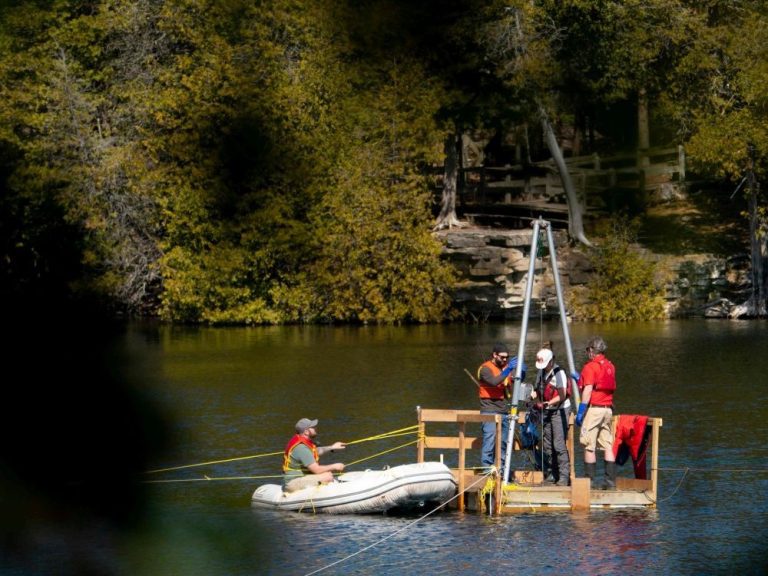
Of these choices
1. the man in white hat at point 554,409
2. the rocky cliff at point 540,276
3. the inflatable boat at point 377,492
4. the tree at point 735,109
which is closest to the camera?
the inflatable boat at point 377,492

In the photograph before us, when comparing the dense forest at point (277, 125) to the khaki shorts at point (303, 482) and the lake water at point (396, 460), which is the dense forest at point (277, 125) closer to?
the lake water at point (396, 460)

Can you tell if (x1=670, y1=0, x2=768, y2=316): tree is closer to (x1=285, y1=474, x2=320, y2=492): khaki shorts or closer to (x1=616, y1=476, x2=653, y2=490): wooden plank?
(x1=616, y1=476, x2=653, y2=490): wooden plank

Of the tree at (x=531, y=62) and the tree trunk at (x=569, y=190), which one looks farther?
the tree trunk at (x=569, y=190)

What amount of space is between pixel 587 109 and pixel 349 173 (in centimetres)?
1074

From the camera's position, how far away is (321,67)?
62.3 m

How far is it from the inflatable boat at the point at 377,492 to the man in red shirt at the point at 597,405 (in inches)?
→ 86.1

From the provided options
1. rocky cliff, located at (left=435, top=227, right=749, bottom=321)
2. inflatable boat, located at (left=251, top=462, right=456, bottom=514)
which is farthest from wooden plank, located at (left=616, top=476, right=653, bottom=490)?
rocky cliff, located at (left=435, top=227, right=749, bottom=321)

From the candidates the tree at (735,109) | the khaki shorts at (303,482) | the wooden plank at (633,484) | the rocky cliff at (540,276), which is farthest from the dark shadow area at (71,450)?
the tree at (735,109)

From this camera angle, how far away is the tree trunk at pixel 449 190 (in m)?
60.7

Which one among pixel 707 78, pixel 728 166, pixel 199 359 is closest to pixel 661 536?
pixel 199 359

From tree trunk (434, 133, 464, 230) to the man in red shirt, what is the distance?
3729cm

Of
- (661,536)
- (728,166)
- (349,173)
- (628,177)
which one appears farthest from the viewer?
(628,177)

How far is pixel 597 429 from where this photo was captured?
2352 cm

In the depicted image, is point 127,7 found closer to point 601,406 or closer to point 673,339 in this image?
point 673,339
